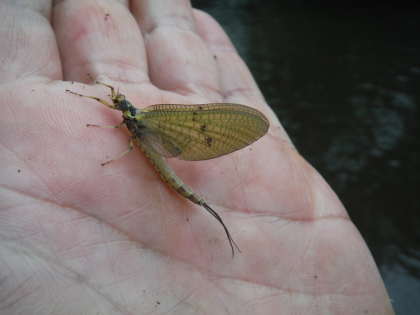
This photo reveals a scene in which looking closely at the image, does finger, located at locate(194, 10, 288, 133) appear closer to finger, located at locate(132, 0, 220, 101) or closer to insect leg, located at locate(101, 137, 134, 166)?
finger, located at locate(132, 0, 220, 101)

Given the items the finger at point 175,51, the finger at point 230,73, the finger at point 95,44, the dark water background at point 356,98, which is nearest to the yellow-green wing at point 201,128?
the finger at point 95,44

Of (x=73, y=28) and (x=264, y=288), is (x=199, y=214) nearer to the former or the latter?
(x=264, y=288)

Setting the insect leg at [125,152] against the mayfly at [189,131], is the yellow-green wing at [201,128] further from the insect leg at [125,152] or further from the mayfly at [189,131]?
the insect leg at [125,152]

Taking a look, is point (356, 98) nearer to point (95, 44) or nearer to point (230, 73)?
point (230, 73)

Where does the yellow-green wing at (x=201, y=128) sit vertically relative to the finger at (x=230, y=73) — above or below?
above

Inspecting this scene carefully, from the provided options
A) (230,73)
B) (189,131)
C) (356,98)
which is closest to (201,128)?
(189,131)

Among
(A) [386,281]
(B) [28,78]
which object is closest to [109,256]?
(B) [28,78]

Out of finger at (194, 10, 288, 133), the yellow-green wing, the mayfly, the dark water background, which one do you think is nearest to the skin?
the mayfly

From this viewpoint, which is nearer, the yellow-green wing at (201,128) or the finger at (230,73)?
the yellow-green wing at (201,128)
